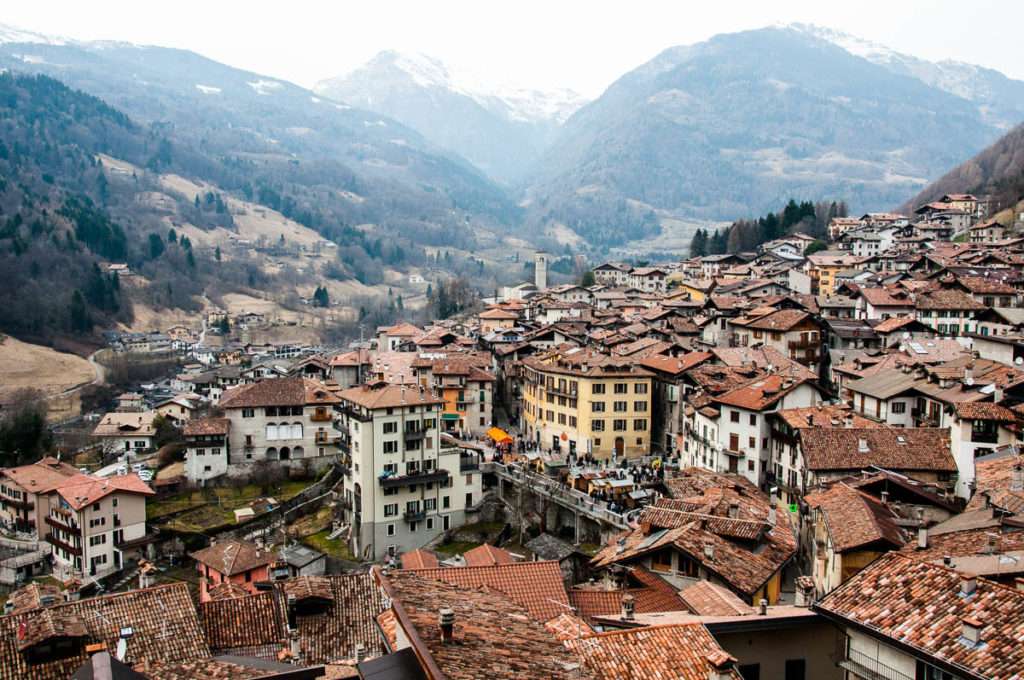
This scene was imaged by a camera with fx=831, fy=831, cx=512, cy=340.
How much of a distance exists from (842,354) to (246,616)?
1811 inches

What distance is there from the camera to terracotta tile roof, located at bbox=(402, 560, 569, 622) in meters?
19.3

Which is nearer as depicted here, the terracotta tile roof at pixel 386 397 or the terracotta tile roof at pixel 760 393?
the terracotta tile roof at pixel 760 393

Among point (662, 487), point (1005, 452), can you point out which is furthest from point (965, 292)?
point (1005, 452)

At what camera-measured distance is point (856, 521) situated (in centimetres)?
2458

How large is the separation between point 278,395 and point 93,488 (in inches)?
570

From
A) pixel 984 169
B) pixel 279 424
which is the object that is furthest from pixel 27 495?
pixel 984 169

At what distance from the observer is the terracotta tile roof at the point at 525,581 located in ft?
63.4

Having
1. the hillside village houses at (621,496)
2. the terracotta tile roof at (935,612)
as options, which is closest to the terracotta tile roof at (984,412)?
the hillside village houses at (621,496)

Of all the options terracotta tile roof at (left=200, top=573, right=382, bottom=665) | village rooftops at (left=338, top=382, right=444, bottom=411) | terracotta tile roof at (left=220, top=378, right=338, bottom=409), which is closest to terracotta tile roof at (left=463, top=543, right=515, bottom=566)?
terracotta tile roof at (left=200, top=573, right=382, bottom=665)

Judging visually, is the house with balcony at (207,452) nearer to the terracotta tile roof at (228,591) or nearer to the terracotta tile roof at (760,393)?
the terracotta tile roof at (228,591)

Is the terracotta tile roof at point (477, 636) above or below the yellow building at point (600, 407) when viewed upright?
above

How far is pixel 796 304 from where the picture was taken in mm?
69500

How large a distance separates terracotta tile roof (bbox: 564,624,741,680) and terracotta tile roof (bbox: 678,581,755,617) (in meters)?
3.61

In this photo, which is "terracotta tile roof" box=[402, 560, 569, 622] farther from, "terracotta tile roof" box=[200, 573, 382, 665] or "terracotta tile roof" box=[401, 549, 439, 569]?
"terracotta tile roof" box=[401, 549, 439, 569]
